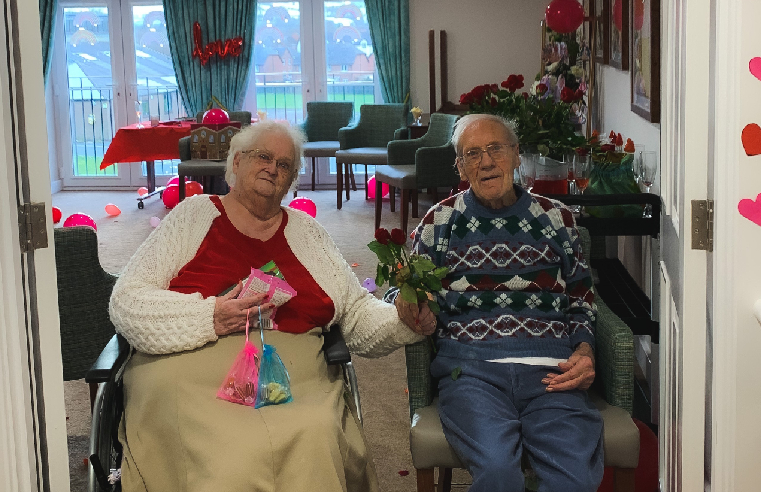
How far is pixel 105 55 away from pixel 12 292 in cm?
851

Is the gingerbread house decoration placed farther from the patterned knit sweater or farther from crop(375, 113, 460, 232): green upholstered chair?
the patterned knit sweater

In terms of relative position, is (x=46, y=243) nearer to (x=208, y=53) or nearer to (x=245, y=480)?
(x=245, y=480)

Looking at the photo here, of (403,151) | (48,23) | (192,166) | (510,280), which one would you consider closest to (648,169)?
(510,280)

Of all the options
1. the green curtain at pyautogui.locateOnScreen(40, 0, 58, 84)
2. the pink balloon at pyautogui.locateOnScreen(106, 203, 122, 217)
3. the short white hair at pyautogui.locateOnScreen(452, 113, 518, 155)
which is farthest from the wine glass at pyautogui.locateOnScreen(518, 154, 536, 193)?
the green curtain at pyautogui.locateOnScreen(40, 0, 58, 84)

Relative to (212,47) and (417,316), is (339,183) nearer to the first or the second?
(212,47)

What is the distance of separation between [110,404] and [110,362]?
0.33ft

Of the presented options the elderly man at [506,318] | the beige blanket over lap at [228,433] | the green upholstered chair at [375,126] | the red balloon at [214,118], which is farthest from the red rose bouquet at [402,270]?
the green upholstered chair at [375,126]

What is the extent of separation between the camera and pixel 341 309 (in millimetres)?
2512

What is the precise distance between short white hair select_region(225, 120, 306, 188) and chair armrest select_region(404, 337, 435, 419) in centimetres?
68

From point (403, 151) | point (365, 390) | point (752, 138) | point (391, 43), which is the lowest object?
point (365, 390)

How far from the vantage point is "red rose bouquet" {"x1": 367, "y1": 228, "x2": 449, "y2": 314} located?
215cm

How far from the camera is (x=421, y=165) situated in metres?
6.73

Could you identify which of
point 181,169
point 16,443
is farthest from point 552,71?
point 16,443

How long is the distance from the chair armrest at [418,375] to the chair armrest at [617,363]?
442 millimetres
